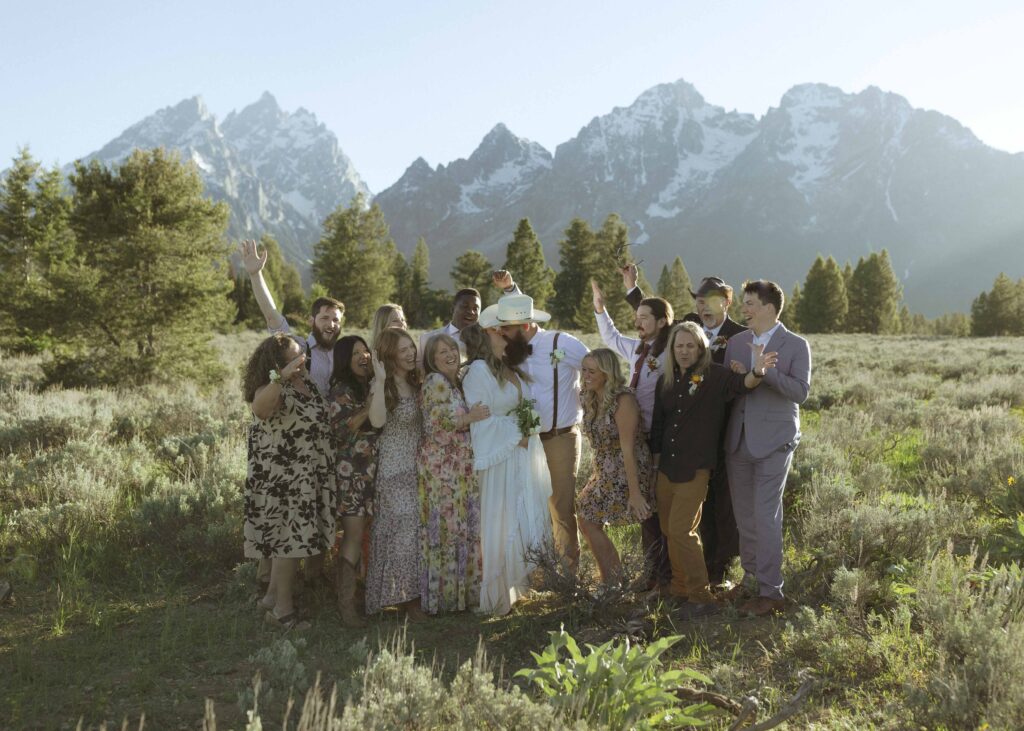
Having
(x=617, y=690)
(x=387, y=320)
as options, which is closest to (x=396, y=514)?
(x=387, y=320)

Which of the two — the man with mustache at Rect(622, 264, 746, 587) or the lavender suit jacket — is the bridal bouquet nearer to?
the man with mustache at Rect(622, 264, 746, 587)

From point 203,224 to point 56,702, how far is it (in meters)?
13.2

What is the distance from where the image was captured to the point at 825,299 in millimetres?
53094

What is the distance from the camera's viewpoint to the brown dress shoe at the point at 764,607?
4484 mm

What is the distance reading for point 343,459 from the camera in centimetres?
482

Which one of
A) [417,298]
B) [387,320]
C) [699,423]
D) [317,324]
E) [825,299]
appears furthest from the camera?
[417,298]

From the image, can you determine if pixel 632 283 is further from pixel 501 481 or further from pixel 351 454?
pixel 351 454

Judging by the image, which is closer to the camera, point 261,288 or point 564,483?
point 564,483

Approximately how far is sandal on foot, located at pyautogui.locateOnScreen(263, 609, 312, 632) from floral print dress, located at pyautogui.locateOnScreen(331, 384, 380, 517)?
77 cm

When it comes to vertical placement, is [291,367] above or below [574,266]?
below

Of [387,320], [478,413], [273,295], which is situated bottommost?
[478,413]

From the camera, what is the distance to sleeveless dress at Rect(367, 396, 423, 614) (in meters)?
4.76

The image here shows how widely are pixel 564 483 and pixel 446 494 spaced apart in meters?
0.97

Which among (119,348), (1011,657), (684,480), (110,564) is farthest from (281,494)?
(119,348)
